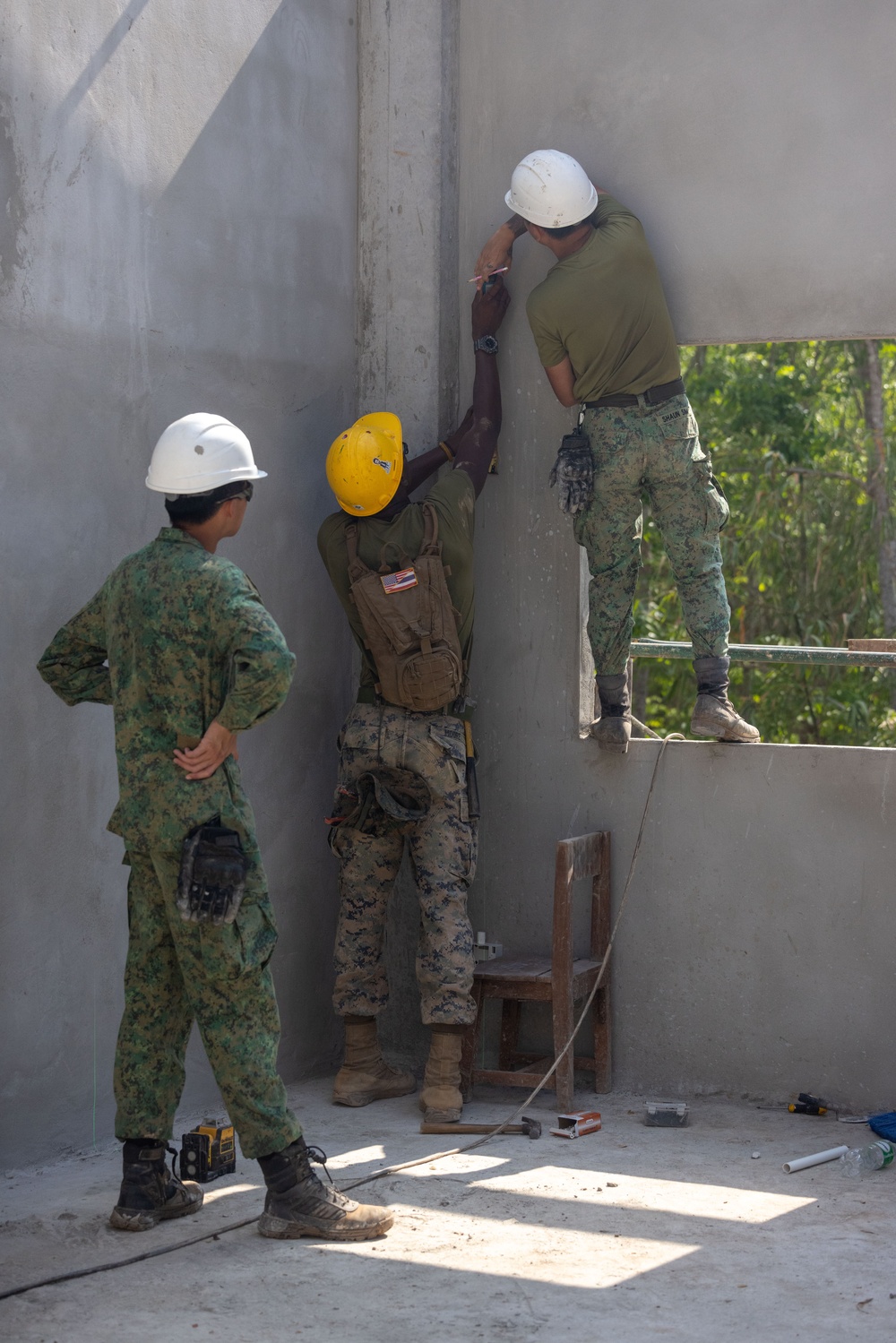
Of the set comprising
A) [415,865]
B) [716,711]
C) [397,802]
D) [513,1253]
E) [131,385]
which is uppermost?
[131,385]

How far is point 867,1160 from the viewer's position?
164 inches

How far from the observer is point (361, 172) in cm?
538

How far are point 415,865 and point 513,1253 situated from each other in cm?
158

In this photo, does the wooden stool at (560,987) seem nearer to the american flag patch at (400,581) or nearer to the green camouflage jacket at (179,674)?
the american flag patch at (400,581)

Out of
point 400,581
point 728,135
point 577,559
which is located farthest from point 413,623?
point 728,135

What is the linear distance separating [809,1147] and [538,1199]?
97 cm

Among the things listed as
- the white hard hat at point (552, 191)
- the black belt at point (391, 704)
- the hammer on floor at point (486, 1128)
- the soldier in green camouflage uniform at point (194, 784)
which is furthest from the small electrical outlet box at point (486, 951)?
the white hard hat at point (552, 191)

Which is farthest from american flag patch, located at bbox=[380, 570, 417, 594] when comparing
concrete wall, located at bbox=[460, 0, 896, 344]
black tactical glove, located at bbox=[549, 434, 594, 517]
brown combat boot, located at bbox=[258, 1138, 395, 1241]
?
brown combat boot, located at bbox=[258, 1138, 395, 1241]

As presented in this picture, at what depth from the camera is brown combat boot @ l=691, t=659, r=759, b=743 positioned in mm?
4785

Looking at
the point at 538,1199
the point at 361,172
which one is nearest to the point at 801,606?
the point at 361,172

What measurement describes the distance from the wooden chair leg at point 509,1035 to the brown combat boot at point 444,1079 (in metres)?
0.40

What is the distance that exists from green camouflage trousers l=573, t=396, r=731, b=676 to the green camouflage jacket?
1756 millimetres

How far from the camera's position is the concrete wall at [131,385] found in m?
3.99

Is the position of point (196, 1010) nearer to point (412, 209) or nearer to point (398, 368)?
point (398, 368)
